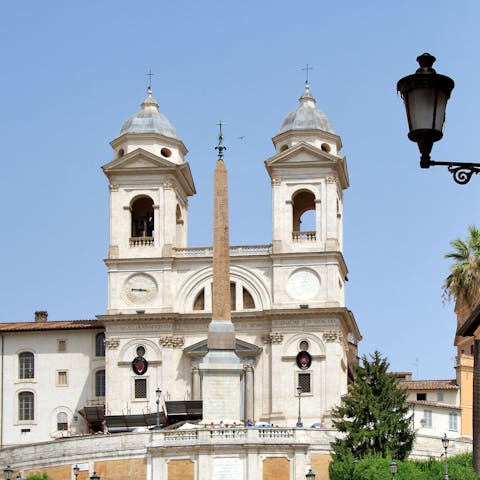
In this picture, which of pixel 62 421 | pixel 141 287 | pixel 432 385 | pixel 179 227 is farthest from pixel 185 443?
pixel 179 227

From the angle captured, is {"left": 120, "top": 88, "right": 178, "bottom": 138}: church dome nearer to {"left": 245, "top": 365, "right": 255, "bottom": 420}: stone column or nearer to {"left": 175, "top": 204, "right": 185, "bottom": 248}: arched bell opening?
{"left": 175, "top": 204, "right": 185, "bottom": 248}: arched bell opening

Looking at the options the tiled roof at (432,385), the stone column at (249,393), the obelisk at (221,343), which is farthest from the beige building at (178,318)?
the obelisk at (221,343)

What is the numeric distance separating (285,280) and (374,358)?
2173cm

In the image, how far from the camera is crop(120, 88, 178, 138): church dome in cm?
8969

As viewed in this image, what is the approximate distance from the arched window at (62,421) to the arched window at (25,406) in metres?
1.74

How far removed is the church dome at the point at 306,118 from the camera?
289 ft

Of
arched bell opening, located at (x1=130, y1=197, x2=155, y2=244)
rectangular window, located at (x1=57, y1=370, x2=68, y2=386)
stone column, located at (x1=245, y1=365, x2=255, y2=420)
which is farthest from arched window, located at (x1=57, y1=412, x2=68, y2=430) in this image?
arched bell opening, located at (x1=130, y1=197, x2=155, y2=244)

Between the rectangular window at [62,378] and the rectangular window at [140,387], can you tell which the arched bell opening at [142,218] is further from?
the rectangular window at [62,378]

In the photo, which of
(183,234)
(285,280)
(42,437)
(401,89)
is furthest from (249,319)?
(401,89)

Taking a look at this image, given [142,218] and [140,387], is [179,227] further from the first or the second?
[140,387]

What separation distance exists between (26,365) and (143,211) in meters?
12.5

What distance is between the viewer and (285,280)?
85688 millimetres

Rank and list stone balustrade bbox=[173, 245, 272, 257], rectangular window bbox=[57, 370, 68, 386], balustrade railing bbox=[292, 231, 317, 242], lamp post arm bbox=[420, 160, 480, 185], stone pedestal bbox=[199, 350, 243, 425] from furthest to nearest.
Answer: rectangular window bbox=[57, 370, 68, 386] < stone balustrade bbox=[173, 245, 272, 257] < balustrade railing bbox=[292, 231, 317, 242] < stone pedestal bbox=[199, 350, 243, 425] < lamp post arm bbox=[420, 160, 480, 185]

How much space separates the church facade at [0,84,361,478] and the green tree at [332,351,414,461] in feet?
56.6
